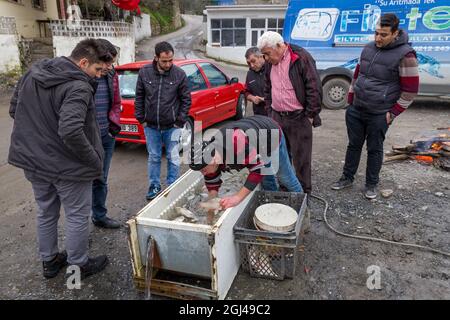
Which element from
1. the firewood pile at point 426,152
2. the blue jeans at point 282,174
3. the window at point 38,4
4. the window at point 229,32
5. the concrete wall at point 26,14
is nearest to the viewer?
the blue jeans at point 282,174

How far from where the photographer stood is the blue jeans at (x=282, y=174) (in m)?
3.32

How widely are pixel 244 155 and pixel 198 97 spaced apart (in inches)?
147

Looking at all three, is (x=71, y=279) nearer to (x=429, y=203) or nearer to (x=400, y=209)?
(x=400, y=209)

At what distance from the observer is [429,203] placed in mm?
4121

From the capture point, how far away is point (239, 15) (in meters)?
22.7

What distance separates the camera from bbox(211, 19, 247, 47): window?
2306cm

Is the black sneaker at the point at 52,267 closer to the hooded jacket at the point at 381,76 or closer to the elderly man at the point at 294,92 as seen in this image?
the elderly man at the point at 294,92

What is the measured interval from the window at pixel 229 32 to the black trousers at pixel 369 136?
20.3m

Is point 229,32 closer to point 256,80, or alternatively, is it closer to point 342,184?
point 256,80

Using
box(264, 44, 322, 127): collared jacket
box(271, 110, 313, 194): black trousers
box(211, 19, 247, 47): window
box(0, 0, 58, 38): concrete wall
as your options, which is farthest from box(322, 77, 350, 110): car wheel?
box(211, 19, 247, 47): window

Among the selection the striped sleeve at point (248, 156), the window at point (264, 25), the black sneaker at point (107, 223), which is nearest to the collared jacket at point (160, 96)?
the black sneaker at point (107, 223)

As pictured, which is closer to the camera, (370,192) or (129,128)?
(370,192)

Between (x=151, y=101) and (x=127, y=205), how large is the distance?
1.28 m

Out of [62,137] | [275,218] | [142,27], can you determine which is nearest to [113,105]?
[62,137]
